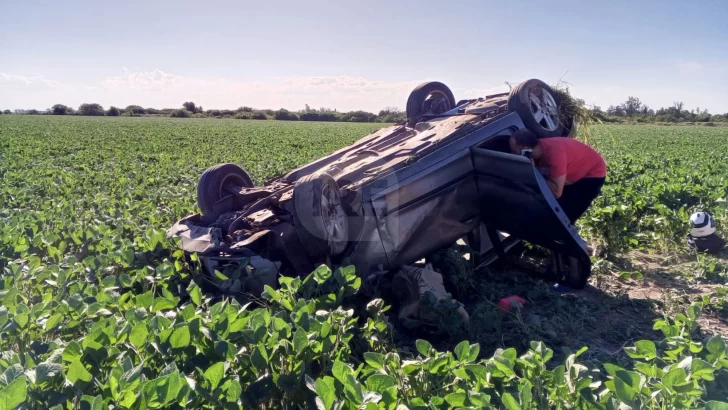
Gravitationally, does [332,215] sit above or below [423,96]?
below

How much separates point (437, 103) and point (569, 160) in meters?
2.17

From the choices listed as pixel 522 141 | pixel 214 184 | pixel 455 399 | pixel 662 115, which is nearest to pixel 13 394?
pixel 455 399

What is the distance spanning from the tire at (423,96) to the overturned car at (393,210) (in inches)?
48.4

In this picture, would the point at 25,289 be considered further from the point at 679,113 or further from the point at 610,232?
Answer: the point at 679,113

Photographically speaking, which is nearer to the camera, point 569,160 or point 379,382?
point 379,382

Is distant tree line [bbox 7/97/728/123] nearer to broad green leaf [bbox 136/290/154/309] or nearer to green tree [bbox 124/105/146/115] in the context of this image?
green tree [bbox 124/105/146/115]

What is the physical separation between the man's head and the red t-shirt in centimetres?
15

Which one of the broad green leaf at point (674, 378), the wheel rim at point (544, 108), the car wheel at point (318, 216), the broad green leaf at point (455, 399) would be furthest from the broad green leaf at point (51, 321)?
the wheel rim at point (544, 108)

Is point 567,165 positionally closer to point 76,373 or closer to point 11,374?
point 76,373

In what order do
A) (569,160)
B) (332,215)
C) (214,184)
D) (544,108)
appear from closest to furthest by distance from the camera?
(332,215), (569,160), (214,184), (544,108)

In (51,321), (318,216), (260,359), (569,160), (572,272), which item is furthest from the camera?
(569,160)

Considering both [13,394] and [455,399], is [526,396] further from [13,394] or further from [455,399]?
[13,394]

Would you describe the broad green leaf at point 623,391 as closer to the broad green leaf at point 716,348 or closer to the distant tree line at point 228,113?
the broad green leaf at point 716,348

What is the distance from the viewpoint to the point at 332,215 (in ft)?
13.7
